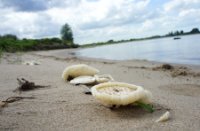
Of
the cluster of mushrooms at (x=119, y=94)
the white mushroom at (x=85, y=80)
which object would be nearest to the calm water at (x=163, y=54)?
the white mushroom at (x=85, y=80)

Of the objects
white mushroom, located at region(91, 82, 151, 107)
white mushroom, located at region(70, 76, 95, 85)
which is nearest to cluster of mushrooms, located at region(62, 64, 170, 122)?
white mushroom, located at region(91, 82, 151, 107)

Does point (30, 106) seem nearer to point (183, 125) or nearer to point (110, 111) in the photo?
point (110, 111)

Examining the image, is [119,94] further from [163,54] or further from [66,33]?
[66,33]

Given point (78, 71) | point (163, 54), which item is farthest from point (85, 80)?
point (163, 54)

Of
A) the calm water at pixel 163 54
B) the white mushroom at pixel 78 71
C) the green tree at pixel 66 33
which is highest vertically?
the green tree at pixel 66 33

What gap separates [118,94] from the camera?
2641mm

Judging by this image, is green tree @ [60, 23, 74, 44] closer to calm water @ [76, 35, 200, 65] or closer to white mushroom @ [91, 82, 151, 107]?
calm water @ [76, 35, 200, 65]

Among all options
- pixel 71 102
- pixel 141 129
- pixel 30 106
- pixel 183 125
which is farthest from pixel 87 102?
pixel 183 125

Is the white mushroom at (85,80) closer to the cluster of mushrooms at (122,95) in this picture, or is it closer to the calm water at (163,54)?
the cluster of mushrooms at (122,95)

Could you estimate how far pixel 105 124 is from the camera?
234 centimetres

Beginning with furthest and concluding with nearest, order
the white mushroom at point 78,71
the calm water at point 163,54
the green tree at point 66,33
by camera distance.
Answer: the green tree at point 66,33 → the calm water at point 163,54 → the white mushroom at point 78,71

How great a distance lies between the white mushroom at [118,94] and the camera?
2.55 metres

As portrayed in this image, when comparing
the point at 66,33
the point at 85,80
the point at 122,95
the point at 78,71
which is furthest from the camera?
the point at 66,33

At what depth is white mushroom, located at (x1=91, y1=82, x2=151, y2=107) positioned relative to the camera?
2.55m
